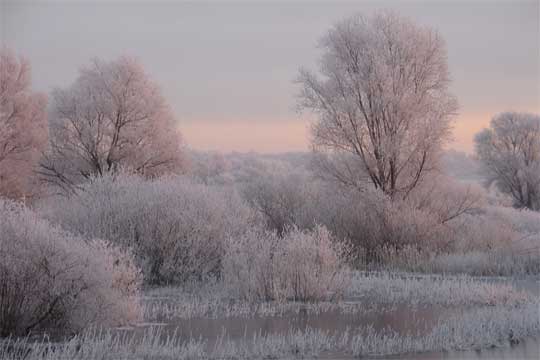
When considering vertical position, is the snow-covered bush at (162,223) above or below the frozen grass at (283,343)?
above

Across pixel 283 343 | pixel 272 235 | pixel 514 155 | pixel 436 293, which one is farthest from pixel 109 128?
pixel 514 155

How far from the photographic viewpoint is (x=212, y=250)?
69.3 ft

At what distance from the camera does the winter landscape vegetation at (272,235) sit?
487 inches

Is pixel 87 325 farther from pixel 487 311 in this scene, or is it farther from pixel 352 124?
pixel 352 124

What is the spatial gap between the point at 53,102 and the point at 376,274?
25.4 meters

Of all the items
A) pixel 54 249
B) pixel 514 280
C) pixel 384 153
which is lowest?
pixel 514 280

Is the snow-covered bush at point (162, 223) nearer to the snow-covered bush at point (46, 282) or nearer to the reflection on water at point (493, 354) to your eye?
the snow-covered bush at point (46, 282)

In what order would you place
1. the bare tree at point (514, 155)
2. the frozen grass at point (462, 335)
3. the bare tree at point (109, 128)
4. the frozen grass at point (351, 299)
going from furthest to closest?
the bare tree at point (514, 155) < the bare tree at point (109, 128) < the frozen grass at point (351, 299) < the frozen grass at point (462, 335)

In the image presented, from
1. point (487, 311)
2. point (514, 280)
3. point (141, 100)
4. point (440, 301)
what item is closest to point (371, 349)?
point (487, 311)

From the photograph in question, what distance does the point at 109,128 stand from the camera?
39.8 meters

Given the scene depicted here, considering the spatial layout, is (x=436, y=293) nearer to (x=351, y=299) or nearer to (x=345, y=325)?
(x=351, y=299)

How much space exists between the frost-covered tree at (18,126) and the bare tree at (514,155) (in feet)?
114

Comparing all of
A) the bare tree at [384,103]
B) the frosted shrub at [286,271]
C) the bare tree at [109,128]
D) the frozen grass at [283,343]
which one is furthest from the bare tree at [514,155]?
the frozen grass at [283,343]

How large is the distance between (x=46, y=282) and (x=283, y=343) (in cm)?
414
